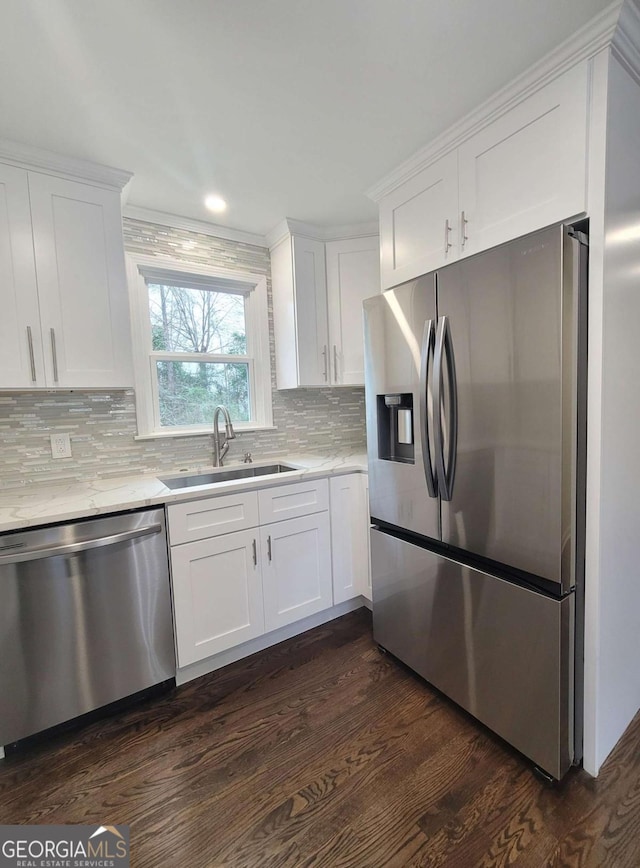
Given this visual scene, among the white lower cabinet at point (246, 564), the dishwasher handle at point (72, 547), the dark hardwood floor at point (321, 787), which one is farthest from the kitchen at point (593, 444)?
the white lower cabinet at point (246, 564)

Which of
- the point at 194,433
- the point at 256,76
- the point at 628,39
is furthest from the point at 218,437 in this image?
the point at 628,39

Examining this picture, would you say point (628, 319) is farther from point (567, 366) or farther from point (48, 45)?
point (48, 45)

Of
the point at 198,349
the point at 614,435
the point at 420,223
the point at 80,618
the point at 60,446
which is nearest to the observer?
the point at 614,435

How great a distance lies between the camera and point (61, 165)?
5.61 feet

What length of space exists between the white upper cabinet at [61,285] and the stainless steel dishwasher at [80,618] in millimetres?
Answer: 720

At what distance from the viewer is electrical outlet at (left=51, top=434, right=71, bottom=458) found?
1970mm

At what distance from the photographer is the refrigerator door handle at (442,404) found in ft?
4.81

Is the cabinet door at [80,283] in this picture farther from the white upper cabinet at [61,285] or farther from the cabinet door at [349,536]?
the cabinet door at [349,536]

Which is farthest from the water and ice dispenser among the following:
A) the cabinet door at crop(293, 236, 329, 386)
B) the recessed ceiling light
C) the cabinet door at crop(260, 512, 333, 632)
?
the recessed ceiling light

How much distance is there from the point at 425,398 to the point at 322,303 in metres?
1.31

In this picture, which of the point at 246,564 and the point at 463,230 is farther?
the point at 246,564

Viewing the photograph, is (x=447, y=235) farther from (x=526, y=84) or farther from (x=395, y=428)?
(x=395, y=428)

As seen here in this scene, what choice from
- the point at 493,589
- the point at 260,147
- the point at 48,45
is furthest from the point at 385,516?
the point at 48,45

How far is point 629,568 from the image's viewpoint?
141 cm
